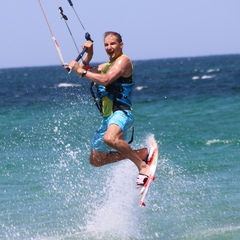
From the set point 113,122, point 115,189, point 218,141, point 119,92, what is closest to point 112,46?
point 119,92

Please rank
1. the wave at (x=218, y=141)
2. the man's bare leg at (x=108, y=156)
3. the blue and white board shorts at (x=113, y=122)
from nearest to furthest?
the blue and white board shorts at (x=113, y=122), the man's bare leg at (x=108, y=156), the wave at (x=218, y=141)

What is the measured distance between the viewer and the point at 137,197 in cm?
970

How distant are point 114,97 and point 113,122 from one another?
1.11ft

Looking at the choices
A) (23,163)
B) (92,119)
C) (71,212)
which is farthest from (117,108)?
(92,119)

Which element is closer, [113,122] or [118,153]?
[113,122]

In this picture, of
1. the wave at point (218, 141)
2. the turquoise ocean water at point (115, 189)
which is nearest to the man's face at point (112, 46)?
the turquoise ocean water at point (115, 189)

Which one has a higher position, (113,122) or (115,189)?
(113,122)

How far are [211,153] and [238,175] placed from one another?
2725mm

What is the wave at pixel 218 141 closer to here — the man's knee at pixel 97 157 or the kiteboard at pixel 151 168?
the kiteboard at pixel 151 168

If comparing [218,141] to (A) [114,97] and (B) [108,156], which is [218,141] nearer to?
(B) [108,156]

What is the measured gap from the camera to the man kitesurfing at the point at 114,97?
8453mm

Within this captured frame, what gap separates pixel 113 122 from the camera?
8.57 m

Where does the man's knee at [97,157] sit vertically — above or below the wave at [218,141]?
above

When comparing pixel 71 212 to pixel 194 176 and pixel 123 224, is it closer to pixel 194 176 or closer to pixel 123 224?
pixel 123 224
